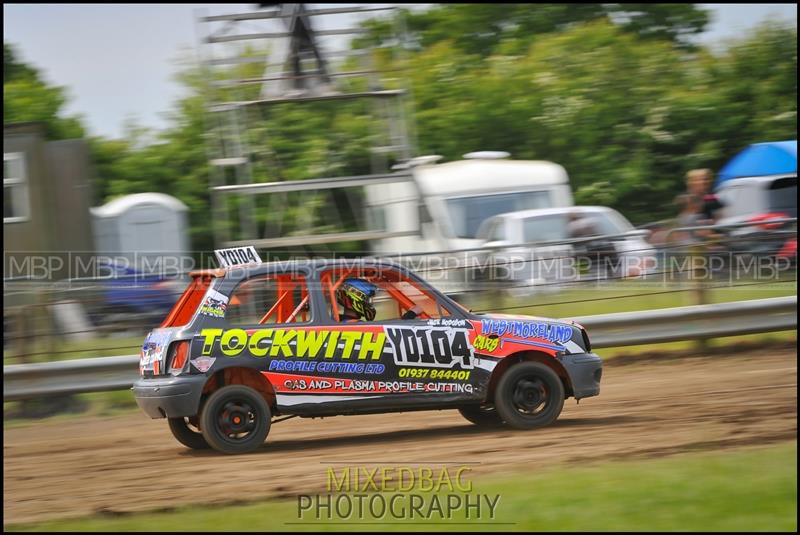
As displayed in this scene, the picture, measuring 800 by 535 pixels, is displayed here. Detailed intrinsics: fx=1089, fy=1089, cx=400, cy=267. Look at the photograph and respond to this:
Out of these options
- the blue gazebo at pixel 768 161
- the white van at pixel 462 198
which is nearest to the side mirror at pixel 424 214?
the white van at pixel 462 198

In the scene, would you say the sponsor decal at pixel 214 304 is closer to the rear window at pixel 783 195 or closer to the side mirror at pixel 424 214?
the side mirror at pixel 424 214

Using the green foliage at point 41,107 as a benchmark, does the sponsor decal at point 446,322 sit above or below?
below

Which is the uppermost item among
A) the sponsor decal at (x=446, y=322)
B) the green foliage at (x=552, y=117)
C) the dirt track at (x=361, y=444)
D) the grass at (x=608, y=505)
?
the green foliage at (x=552, y=117)

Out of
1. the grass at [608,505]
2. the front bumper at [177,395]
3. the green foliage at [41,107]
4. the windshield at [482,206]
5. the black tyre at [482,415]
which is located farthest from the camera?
the green foliage at [41,107]

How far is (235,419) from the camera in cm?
793

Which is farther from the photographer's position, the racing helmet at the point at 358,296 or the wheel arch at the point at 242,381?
the racing helmet at the point at 358,296

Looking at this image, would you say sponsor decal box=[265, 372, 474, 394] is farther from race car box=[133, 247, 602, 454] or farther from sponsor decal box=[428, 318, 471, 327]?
sponsor decal box=[428, 318, 471, 327]

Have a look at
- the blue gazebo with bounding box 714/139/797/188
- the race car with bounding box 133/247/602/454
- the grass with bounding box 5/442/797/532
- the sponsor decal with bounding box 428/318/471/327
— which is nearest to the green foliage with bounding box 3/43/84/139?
the blue gazebo with bounding box 714/139/797/188

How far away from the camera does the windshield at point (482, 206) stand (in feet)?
53.6

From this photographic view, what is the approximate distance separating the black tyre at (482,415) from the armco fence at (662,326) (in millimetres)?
2357

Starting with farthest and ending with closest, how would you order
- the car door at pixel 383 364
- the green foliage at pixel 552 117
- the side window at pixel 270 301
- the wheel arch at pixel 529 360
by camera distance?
the green foliage at pixel 552 117 < the wheel arch at pixel 529 360 < the side window at pixel 270 301 < the car door at pixel 383 364

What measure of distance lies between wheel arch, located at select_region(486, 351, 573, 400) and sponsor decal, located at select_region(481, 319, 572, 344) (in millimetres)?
150

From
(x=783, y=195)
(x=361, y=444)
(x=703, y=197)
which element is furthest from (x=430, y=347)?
(x=783, y=195)

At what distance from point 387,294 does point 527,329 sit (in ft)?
3.83
